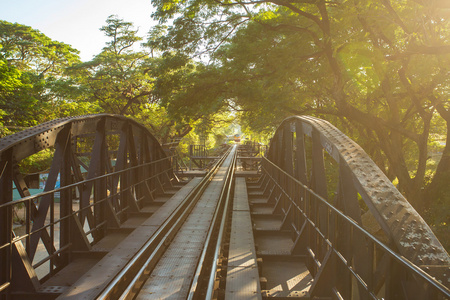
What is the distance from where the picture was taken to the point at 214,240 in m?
8.26

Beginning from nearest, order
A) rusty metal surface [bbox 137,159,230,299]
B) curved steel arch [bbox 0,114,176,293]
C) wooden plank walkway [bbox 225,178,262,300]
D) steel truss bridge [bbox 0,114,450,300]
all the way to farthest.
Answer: steel truss bridge [bbox 0,114,450,300] < curved steel arch [bbox 0,114,176,293] < wooden plank walkway [bbox 225,178,262,300] < rusty metal surface [bbox 137,159,230,299]

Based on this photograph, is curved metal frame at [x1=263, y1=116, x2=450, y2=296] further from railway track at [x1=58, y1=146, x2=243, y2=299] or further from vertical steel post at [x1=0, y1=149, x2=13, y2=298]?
vertical steel post at [x1=0, y1=149, x2=13, y2=298]

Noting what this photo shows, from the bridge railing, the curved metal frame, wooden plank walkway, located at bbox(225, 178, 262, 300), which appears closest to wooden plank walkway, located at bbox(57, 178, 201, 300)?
wooden plank walkway, located at bbox(225, 178, 262, 300)

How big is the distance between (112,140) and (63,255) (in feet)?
87.9

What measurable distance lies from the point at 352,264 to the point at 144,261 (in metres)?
3.67

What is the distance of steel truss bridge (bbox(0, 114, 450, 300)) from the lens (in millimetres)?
3188

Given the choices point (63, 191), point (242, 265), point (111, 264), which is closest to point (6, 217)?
point (63, 191)

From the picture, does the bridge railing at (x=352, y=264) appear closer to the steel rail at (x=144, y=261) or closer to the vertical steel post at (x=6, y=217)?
the steel rail at (x=144, y=261)

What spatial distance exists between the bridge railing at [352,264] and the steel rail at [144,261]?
8.12 feet

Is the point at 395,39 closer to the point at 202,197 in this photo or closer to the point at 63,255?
the point at 202,197

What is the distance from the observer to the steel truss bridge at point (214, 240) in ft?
10.5

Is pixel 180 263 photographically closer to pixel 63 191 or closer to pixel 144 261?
pixel 144 261

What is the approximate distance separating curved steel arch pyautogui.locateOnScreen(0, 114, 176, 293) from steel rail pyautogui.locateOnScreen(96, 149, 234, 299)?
39.9 inches

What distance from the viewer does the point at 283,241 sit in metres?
7.56
